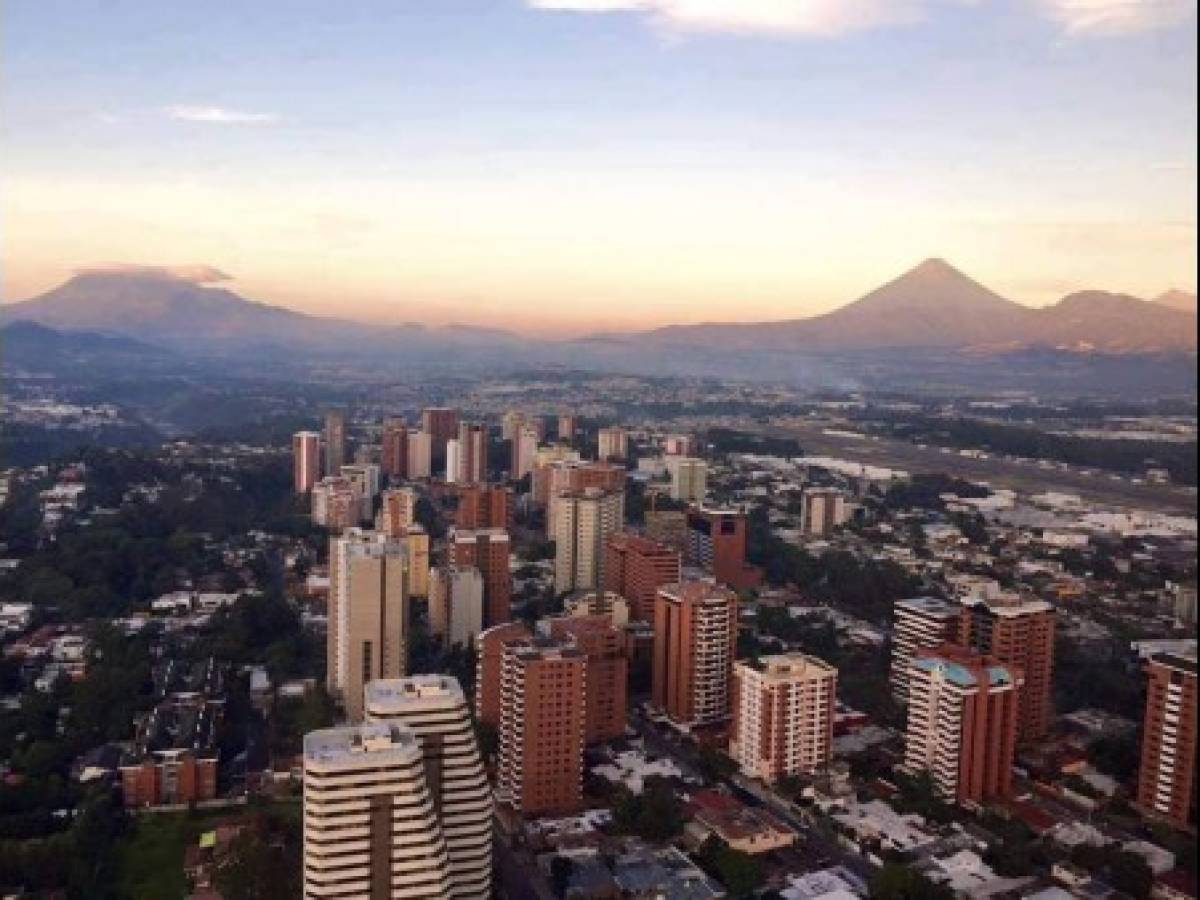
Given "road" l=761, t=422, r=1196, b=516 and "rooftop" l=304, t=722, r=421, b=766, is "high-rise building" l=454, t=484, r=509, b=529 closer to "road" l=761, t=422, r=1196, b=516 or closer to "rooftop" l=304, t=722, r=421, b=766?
"road" l=761, t=422, r=1196, b=516

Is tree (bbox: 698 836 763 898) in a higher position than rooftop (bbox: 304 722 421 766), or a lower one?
lower

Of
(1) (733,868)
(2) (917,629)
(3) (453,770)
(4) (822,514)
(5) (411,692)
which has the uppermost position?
(5) (411,692)

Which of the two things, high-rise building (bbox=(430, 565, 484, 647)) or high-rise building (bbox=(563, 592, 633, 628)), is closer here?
high-rise building (bbox=(563, 592, 633, 628))

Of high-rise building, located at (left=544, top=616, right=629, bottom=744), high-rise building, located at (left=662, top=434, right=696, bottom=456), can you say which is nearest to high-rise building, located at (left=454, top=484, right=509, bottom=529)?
high-rise building, located at (left=544, top=616, right=629, bottom=744)

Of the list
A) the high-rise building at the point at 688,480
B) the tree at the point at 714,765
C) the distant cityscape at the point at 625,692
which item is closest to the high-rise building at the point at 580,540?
the distant cityscape at the point at 625,692

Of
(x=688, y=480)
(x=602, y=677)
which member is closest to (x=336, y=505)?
(x=688, y=480)

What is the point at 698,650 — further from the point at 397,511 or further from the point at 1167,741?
the point at 397,511

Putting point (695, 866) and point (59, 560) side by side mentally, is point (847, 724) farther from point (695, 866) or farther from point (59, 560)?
point (59, 560)
